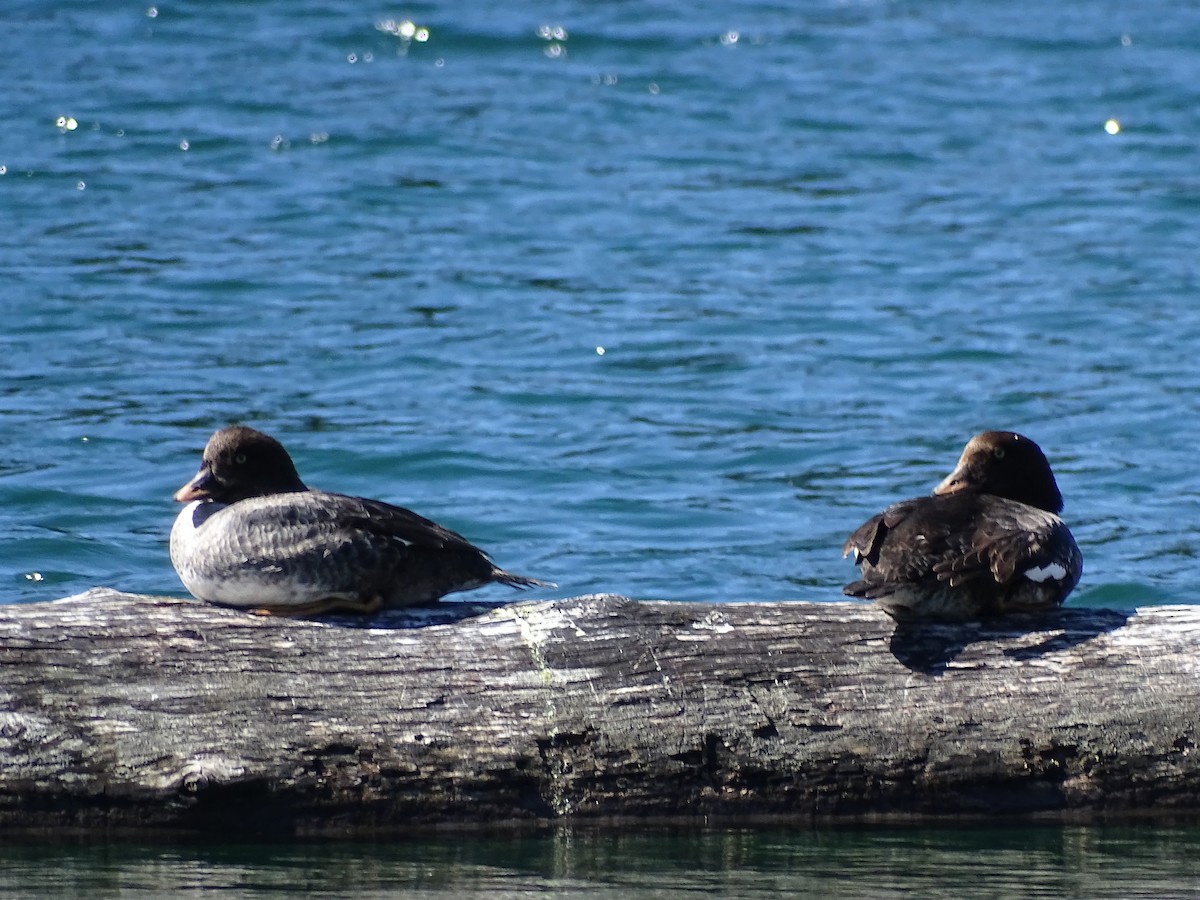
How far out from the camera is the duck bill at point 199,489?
605 cm

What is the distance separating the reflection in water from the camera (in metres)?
4.89

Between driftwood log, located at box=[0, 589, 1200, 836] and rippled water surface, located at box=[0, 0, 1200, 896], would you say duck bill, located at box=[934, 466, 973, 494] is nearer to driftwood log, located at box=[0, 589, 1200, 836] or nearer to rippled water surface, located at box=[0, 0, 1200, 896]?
driftwood log, located at box=[0, 589, 1200, 836]

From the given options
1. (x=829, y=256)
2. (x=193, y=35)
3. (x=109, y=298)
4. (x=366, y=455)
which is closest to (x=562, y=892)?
(x=366, y=455)

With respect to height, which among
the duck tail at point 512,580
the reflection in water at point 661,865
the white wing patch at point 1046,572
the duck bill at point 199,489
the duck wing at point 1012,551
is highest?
the duck bill at point 199,489

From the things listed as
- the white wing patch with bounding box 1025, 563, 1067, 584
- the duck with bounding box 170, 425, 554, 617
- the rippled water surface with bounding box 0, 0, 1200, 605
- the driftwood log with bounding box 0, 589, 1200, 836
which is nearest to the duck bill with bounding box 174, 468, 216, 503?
the duck with bounding box 170, 425, 554, 617

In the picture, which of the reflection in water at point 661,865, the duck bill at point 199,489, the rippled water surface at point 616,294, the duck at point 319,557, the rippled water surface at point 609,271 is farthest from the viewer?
the rippled water surface at point 609,271

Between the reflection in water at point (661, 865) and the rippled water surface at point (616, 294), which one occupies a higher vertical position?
the rippled water surface at point (616, 294)

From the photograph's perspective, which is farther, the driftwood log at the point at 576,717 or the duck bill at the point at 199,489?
the duck bill at the point at 199,489

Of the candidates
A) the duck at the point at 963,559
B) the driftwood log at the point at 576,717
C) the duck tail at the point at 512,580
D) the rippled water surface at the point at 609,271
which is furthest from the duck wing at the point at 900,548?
the rippled water surface at the point at 609,271

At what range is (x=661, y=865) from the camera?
507cm

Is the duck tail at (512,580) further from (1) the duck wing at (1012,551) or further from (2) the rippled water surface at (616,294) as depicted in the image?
(1) the duck wing at (1012,551)

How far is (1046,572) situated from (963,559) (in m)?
0.29

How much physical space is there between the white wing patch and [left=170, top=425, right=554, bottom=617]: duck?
151cm

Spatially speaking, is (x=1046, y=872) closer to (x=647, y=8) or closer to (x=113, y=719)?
(x=113, y=719)
